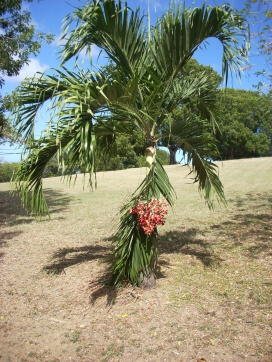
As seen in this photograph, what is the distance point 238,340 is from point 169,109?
114 inches

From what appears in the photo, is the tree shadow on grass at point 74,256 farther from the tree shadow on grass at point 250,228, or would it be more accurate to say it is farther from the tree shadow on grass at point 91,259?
the tree shadow on grass at point 250,228

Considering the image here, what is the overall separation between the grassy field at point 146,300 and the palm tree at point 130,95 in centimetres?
54

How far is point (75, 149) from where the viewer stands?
10.7 ft

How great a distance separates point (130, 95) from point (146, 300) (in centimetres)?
255

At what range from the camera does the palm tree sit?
3.44 m

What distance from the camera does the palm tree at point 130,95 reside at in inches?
135

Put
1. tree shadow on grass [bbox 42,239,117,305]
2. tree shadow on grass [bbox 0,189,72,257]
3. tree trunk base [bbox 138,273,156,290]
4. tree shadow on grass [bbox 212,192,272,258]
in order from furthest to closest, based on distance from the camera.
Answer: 1. tree shadow on grass [bbox 0,189,72,257]
2. tree shadow on grass [bbox 212,192,272,258]
3. tree shadow on grass [bbox 42,239,117,305]
4. tree trunk base [bbox 138,273,156,290]

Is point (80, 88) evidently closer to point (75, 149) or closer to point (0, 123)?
point (75, 149)

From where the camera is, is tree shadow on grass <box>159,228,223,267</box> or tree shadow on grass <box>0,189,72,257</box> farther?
tree shadow on grass <box>0,189,72,257</box>

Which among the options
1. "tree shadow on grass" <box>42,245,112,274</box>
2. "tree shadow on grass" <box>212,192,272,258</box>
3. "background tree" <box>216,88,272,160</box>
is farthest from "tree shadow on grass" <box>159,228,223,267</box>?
"background tree" <box>216,88,272,160</box>

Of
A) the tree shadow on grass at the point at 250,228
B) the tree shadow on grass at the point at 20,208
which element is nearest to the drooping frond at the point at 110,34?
the tree shadow on grass at the point at 250,228

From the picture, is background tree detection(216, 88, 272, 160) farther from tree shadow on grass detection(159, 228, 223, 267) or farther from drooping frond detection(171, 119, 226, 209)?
drooping frond detection(171, 119, 226, 209)

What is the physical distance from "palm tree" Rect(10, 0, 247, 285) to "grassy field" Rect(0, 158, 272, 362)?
54cm

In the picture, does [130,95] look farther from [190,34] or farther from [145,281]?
[145,281]
